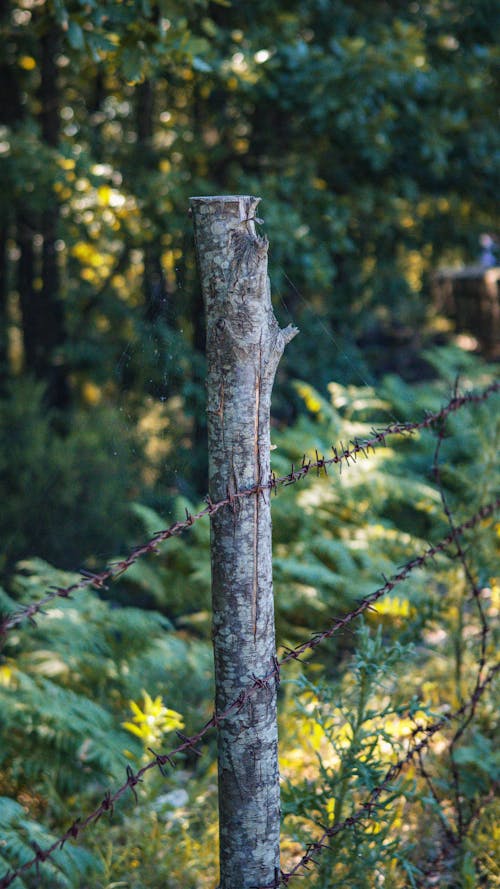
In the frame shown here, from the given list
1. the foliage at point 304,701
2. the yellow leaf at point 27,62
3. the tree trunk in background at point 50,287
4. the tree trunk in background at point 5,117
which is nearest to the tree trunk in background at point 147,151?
the tree trunk in background at point 50,287

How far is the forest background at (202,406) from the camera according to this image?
2.96 meters

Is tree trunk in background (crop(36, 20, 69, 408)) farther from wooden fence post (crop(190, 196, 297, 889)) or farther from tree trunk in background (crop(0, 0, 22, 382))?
wooden fence post (crop(190, 196, 297, 889))

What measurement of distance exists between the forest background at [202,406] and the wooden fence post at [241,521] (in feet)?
0.88

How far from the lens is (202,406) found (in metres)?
4.82

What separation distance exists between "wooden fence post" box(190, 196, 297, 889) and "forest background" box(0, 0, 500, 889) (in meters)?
0.27

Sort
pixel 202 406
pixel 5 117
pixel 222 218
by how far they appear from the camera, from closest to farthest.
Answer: pixel 222 218, pixel 202 406, pixel 5 117

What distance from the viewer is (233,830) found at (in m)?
2.01

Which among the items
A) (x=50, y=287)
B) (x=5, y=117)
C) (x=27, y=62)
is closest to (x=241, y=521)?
(x=50, y=287)

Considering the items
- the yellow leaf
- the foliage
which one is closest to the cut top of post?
the foliage

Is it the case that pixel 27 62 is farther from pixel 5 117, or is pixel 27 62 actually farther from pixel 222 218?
pixel 222 218

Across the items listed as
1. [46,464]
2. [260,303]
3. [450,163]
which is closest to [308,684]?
[260,303]

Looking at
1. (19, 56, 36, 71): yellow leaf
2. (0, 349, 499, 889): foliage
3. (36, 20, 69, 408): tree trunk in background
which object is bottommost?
(0, 349, 499, 889): foliage

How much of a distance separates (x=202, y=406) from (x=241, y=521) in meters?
2.92

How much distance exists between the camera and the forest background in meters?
2.96
